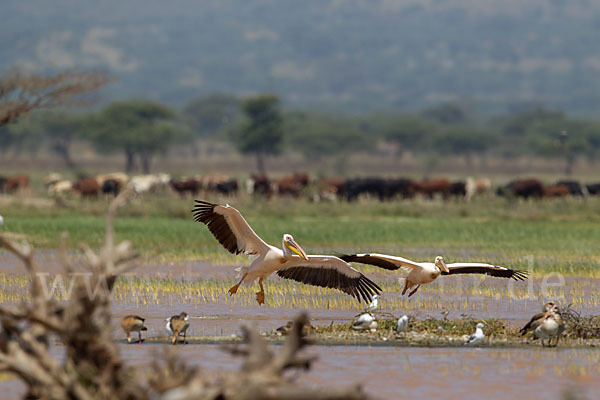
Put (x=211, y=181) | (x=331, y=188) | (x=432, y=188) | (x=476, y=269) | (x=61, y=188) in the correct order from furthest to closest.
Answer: (x=211, y=181) < (x=432, y=188) < (x=61, y=188) < (x=331, y=188) < (x=476, y=269)

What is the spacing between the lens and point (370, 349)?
37.6ft

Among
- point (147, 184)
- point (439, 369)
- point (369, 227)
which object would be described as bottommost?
point (439, 369)

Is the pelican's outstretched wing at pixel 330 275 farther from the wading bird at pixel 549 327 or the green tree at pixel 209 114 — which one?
the green tree at pixel 209 114

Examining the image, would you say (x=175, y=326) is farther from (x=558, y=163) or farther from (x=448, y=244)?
(x=558, y=163)

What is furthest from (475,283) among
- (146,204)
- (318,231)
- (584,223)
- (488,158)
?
(488,158)

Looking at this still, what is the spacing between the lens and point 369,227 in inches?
1172

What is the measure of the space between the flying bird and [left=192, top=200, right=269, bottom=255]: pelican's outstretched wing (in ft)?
8.90

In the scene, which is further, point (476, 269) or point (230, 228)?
point (476, 269)

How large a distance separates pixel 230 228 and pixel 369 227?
1669 cm

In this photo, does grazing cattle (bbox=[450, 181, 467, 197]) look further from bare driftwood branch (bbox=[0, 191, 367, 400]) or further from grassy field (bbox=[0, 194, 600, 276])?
bare driftwood branch (bbox=[0, 191, 367, 400])

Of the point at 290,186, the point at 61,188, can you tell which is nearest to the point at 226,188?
the point at 290,186

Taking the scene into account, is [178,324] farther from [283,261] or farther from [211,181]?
[211,181]

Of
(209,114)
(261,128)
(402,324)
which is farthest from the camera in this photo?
(209,114)

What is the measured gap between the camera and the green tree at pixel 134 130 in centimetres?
9544
